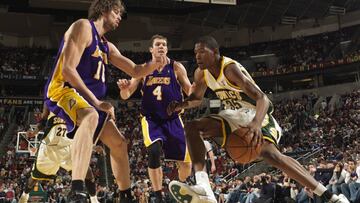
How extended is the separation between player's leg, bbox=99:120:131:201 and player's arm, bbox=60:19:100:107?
67cm

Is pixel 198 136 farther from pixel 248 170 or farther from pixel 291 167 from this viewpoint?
pixel 248 170

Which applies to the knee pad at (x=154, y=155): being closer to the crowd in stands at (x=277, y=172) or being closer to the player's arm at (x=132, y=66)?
the player's arm at (x=132, y=66)

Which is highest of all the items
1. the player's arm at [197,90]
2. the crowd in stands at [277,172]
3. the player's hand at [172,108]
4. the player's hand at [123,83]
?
the player's hand at [123,83]

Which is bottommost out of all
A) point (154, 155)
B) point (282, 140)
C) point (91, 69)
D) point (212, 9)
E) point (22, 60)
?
point (282, 140)

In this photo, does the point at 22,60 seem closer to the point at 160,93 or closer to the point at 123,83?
the point at 160,93

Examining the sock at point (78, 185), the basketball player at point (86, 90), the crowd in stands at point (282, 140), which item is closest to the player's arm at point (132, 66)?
the basketball player at point (86, 90)

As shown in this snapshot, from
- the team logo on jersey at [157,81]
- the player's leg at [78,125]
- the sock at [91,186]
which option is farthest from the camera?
the team logo on jersey at [157,81]

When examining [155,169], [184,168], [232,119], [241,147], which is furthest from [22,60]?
[241,147]

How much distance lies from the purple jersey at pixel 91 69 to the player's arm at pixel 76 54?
162mm

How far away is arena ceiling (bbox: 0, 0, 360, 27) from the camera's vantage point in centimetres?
2944

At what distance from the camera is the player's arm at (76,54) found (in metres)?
3.97

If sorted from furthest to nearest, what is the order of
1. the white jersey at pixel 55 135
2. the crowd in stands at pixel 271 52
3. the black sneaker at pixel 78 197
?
the crowd in stands at pixel 271 52
the white jersey at pixel 55 135
the black sneaker at pixel 78 197

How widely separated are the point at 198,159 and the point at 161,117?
6.44 ft

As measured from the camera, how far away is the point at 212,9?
30.8m
